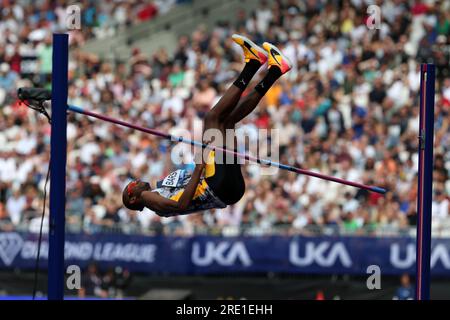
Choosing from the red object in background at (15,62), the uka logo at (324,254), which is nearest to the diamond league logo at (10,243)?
the uka logo at (324,254)

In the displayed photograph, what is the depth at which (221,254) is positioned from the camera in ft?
58.6

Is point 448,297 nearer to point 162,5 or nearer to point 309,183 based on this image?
point 309,183

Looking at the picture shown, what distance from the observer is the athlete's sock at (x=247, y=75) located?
440 inches

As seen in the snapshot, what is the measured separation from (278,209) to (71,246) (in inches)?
123

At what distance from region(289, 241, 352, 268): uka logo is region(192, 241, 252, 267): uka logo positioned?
2.46ft

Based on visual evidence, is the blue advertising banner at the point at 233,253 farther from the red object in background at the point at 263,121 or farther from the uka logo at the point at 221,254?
the red object in background at the point at 263,121

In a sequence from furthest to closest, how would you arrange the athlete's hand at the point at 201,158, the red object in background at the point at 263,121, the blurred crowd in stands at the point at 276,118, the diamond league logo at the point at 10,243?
the red object in background at the point at 263,121 → the diamond league logo at the point at 10,243 → the blurred crowd in stands at the point at 276,118 → the athlete's hand at the point at 201,158

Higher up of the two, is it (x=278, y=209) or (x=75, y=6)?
(x=75, y=6)

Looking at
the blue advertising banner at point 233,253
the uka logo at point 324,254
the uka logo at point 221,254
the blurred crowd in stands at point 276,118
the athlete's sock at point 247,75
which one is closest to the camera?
the athlete's sock at point 247,75

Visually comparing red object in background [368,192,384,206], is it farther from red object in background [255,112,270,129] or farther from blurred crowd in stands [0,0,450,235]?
red object in background [255,112,270,129]

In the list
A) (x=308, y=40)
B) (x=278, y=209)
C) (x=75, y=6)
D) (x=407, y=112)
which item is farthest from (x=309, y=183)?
(x=75, y=6)

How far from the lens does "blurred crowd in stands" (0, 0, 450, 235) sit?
18094 millimetres

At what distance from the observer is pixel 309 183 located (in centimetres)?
1852

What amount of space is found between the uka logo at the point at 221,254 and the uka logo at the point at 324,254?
75cm
